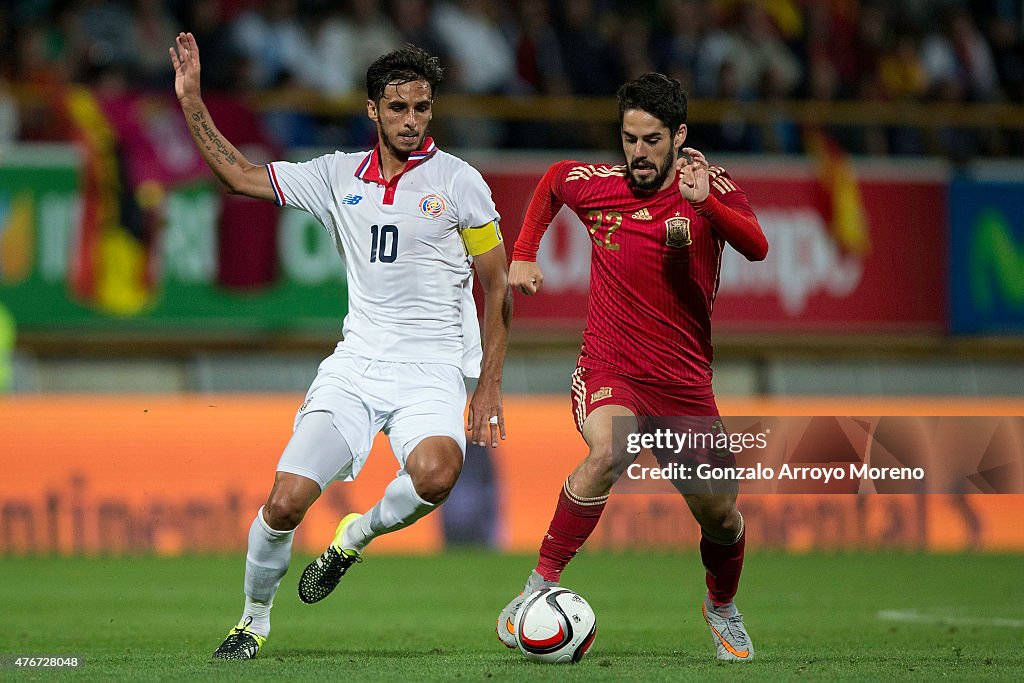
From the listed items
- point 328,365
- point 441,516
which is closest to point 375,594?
point 441,516

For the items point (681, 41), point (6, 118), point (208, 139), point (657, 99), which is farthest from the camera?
point (681, 41)

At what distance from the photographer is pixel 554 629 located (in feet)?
21.3

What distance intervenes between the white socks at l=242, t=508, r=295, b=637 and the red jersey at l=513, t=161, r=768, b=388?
149 cm

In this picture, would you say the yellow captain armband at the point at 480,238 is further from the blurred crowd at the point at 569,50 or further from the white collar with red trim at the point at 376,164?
the blurred crowd at the point at 569,50

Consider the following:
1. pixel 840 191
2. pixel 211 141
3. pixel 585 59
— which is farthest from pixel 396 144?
pixel 840 191

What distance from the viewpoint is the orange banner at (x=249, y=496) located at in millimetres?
11969

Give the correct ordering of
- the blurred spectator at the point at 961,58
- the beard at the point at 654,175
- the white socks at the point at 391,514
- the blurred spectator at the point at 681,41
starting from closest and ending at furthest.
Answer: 1. the beard at the point at 654,175
2. the white socks at the point at 391,514
3. the blurred spectator at the point at 681,41
4. the blurred spectator at the point at 961,58

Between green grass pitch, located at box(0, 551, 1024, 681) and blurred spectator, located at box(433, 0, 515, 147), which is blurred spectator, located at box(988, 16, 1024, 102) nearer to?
blurred spectator, located at box(433, 0, 515, 147)

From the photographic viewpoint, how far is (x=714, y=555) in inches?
282

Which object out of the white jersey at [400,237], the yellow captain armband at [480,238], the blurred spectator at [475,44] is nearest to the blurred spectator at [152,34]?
the blurred spectator at [475,44]

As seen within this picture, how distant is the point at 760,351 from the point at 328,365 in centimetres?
878

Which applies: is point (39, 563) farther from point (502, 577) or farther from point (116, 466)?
point (502, 577)

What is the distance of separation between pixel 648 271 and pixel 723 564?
132 cm

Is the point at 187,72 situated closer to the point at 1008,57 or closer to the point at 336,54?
the point at 336,54
